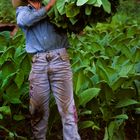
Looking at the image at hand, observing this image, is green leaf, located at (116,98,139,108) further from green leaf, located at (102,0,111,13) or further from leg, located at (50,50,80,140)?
green leaf, located at (102,0,111,13)

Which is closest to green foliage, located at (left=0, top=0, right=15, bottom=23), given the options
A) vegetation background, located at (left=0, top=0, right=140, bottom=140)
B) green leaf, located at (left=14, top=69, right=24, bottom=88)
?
vegetation background, located at (left=0, top=0, right=140, bottom=140)

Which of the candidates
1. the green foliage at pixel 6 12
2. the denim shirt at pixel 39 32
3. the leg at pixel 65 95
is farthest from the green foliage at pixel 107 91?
the green foliage at pixel 6 12

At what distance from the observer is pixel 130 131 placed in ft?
18.0

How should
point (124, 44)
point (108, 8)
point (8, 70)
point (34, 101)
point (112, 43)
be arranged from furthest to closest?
point (112, 43)
point (124, 44)
point (8, 70)
point (34, 101)
point (108, 8)

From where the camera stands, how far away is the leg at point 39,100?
177 inches

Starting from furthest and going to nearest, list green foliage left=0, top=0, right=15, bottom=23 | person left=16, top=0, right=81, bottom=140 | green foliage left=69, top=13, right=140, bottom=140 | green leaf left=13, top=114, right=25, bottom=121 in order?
green foliage left=0, top=0, right=15, bottom=23
green foliage left=69, top=13, right=140, bottom=140
green leaf left=13, top=114, right=25, bottom=121
person left=16, top=0, right=81, bottom=140

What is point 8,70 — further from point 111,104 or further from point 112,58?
point 112,58

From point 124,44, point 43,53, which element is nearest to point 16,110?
point 43,53

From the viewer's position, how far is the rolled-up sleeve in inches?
171

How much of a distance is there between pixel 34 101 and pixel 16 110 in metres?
0.59

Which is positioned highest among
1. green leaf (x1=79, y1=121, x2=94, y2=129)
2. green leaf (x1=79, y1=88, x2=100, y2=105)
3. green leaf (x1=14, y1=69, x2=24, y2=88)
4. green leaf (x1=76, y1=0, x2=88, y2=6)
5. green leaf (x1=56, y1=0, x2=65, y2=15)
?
green leaf (x1=76, y1=0, x2=88, y2=6)

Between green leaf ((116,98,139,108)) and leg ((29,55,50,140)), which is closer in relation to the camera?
leg ((29,55,50,140))

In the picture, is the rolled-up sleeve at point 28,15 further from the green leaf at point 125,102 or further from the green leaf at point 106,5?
the green leaf at point 125,102

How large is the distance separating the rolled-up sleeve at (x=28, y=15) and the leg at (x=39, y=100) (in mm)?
393
